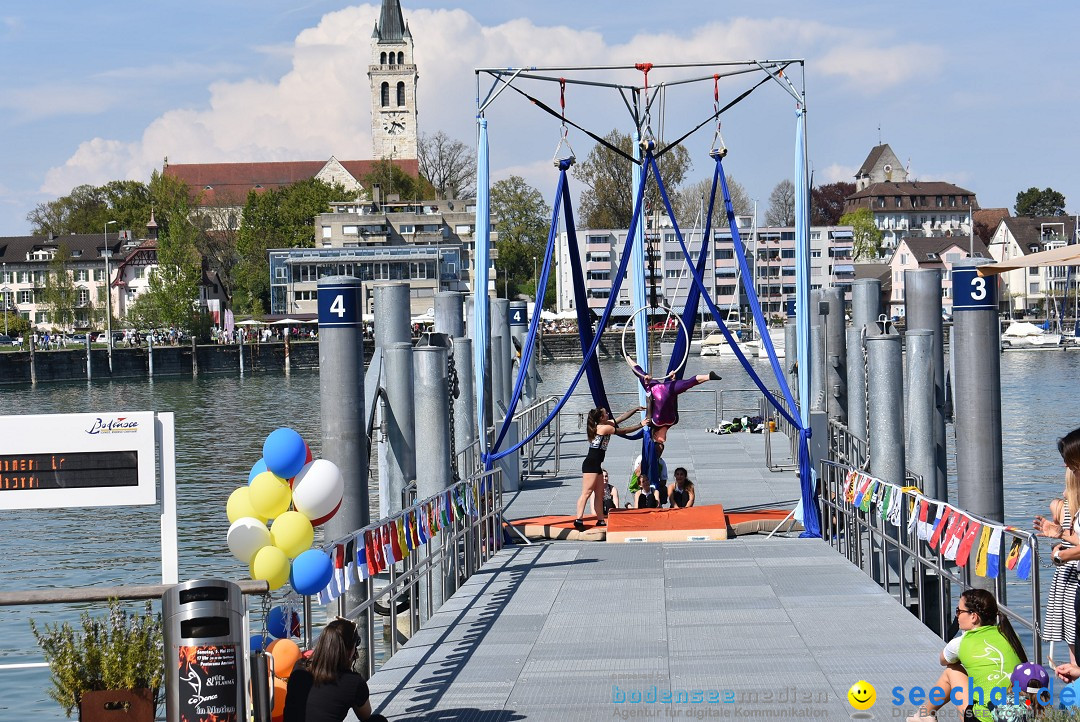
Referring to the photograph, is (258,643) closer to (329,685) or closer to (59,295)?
A: (329,685)

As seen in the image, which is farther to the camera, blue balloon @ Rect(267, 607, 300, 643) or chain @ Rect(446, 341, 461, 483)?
chain @ Rect(446, 341, 461, 483)

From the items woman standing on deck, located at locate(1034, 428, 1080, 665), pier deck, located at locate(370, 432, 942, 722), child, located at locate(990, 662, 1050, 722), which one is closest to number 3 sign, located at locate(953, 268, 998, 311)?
pier deck, located at locate(370, 432, 942, 722)

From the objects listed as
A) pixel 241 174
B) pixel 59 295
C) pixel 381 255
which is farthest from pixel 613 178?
pixel 241 174

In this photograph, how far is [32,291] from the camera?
138500mm

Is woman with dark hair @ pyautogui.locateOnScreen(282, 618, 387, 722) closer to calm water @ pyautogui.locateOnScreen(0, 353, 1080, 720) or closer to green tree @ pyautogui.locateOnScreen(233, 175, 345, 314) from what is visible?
calm water @ pyautogui.locateOnScreen(0, 353, 1080, 720)

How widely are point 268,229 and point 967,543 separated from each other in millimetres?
128715

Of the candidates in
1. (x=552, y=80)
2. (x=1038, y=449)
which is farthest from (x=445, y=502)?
(x=1038, y=449)

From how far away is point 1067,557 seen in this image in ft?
27.0

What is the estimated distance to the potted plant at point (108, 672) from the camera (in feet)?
26.3

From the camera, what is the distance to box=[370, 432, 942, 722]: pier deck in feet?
29.6

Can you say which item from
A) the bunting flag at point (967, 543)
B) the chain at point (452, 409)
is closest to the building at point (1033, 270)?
the chain at point (452, 409)

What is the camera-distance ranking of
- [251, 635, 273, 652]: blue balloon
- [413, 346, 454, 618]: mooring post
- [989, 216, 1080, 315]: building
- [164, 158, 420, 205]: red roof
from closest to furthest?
[251, 635, 273, 652]: blue balloon, [413, 346, 454, 618]: mooring post, [989, 216, 1080, 315]: building, [164, 158, 420, 205]: red roof

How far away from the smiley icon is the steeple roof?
577ft

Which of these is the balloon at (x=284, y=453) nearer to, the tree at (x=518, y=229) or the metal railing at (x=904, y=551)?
the metal railing at (x=904, y=551)
